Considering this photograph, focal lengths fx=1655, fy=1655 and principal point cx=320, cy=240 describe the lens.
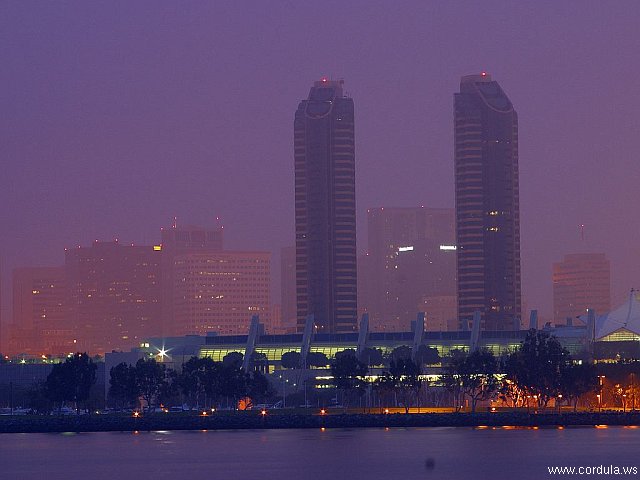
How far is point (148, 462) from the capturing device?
504 feet

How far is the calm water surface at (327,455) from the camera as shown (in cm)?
14050

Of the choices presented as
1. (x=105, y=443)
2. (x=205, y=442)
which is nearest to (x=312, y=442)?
(x=205, y=442)

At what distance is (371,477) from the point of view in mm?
136125

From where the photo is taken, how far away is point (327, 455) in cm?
15775

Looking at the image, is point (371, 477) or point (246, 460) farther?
point (246, 460)

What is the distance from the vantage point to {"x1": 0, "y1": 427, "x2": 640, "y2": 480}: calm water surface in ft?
461

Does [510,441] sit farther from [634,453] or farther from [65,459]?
[65,459]

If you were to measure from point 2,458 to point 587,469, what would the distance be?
62.5 m

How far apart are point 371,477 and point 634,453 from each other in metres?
28.1

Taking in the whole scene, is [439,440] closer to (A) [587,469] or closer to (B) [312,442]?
(B) [312,442]

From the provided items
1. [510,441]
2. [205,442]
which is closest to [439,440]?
[510,441]

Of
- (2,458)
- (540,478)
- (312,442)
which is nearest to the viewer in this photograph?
(540,478)

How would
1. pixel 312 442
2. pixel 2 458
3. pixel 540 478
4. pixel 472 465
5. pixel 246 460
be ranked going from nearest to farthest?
pixel 540 478 → pixel 472 465 → pixel 246 460 → pixel 2 458 → pixel 312 442

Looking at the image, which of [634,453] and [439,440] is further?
[439,440]
